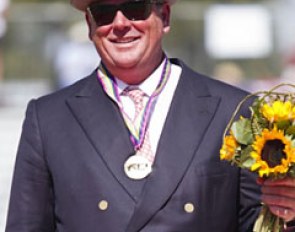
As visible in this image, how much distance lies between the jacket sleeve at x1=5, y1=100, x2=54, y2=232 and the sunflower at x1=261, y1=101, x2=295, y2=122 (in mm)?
882

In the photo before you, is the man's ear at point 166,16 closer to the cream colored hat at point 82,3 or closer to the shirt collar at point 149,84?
the cream colored hat at point 82,3

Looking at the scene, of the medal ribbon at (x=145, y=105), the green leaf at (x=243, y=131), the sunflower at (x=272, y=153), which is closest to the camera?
the sunflower at (x=272, y=153)

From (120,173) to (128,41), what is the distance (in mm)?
484

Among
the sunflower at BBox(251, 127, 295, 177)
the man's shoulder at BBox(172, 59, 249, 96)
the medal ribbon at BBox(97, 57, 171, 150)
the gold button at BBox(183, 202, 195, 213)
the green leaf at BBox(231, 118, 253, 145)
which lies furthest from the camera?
the man's shoulder at BBox(172, 59, 249, 96)

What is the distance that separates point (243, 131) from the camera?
3107 mm

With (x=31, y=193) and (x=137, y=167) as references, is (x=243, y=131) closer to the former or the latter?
(x=137, y=167)

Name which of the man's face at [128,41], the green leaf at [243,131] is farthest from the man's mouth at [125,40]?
the green leaf at [243,131]

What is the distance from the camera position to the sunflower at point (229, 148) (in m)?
3.10

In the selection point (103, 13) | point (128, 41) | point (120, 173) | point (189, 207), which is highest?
point (103, 13)

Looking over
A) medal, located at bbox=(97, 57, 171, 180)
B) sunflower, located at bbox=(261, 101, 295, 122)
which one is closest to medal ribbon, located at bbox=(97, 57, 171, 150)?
medal, located at bbox=(97, 57, 171, 180)

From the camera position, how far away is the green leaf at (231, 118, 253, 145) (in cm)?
309

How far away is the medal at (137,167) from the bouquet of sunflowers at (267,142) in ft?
1.11

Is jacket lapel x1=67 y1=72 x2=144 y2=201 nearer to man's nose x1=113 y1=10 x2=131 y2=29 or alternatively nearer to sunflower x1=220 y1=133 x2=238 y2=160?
man's nose x1=113 y1=10 x2=131 y2=29

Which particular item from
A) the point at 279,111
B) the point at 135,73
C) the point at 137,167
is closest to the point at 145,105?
the point at 135,73
